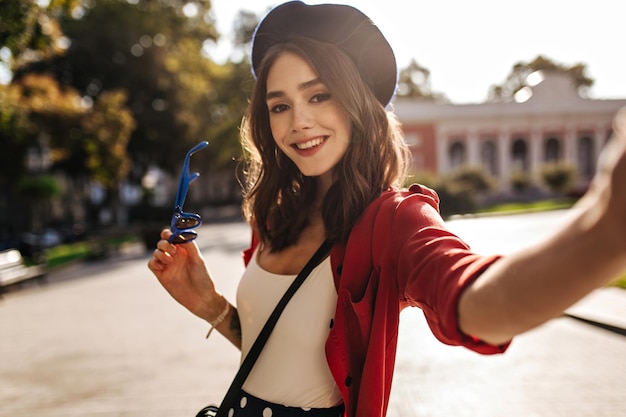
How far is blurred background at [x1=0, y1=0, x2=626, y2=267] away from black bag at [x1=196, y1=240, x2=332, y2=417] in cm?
798

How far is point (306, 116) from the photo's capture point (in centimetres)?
148

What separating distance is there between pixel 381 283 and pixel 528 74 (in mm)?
68274

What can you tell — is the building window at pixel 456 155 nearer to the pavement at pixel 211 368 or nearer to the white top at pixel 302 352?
the pavement at pixel 211 368

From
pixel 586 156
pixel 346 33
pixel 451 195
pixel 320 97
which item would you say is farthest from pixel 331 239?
pixel 586 156

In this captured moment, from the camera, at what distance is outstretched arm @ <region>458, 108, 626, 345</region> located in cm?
62

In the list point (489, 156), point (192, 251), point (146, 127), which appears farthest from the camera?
point (489, 156)

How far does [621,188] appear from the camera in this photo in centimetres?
62

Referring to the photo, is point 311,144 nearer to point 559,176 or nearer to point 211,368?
point 211,368

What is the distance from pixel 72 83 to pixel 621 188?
3398cm

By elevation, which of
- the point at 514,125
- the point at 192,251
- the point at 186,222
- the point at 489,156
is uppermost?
the point at 186,222

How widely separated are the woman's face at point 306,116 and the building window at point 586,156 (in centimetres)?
5445

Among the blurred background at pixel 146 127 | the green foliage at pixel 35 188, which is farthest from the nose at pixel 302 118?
the green foliage at pixel 35 188

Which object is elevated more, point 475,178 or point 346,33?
point 346,33

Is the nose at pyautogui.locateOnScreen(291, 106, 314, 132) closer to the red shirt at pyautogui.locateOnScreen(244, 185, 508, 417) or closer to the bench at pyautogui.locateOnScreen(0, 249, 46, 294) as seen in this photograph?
the red shirt at pyautogui.locateOnScreen(244, 185, 508, 417)
